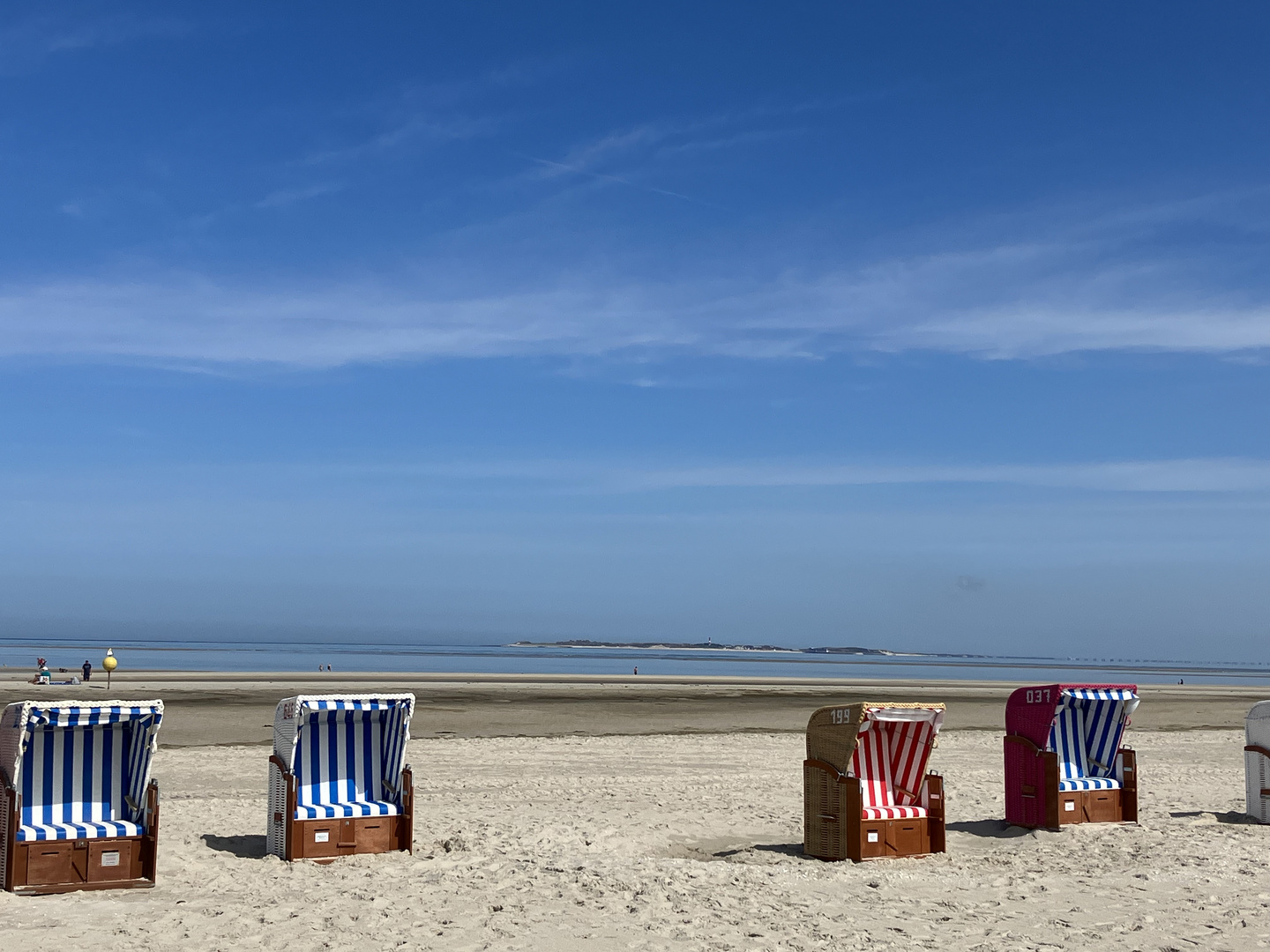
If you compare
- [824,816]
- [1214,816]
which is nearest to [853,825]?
[824,816]

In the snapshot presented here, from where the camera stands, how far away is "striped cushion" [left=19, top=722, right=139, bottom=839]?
33.9ft

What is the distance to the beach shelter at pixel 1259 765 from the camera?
13.9 meters

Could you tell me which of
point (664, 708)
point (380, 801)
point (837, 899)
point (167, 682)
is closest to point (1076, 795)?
point (837, 899)

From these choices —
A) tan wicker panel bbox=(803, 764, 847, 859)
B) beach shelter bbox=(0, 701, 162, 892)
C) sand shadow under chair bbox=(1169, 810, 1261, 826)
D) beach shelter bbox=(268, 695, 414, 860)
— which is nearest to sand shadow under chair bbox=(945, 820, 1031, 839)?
sand shadow under chair bbox=(1169, 810, 1261, 826)

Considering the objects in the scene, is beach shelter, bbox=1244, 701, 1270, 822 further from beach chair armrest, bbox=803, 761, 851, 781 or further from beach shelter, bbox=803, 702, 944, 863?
beach chair armrest, bbox=803, 761, 851, 781

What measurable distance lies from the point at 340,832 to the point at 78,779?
2.50 m

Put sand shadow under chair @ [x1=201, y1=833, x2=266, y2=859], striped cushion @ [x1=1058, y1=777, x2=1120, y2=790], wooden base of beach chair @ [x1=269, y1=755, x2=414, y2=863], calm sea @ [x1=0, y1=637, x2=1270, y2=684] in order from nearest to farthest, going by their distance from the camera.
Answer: wooden base of beach chair @ [x1=269, y1=755, x2=414, y2=863] → sand shadow under chair @ [x1=201, y1=833, x2=266, y2=859] → striped cushion @ [x1=1058, y1=777, x2=1120, y2=790] → calm sea @ [x1=0, y1=637, x2=1270, y2=684]

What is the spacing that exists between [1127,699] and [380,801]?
897cm

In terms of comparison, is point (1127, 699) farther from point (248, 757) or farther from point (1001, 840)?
point (248, 757)

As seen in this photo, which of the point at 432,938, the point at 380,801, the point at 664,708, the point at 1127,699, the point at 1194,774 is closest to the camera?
the point at 432,938

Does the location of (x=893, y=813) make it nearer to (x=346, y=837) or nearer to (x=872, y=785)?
(x=872, y=785)

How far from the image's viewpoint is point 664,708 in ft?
118

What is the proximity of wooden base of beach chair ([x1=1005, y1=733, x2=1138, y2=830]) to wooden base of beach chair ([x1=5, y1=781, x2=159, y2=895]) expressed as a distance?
9.61 m

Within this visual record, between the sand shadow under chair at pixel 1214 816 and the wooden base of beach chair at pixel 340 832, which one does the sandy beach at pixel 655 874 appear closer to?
the sand shadow under chair at pixel 1214 816
